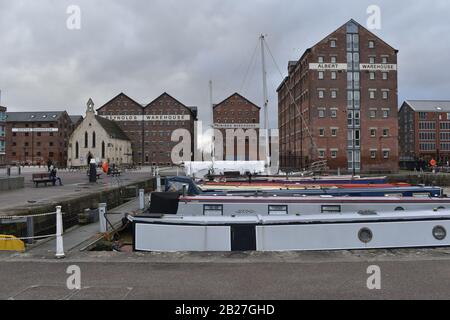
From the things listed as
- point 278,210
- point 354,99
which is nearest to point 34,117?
point 354,99

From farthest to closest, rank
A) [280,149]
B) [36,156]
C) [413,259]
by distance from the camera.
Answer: [36,156]
[280,149]
[413,259]

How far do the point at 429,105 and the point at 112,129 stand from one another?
86.4 metres

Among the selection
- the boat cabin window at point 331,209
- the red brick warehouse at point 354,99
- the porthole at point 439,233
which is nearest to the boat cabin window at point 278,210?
the boat cabin window at point 331,209

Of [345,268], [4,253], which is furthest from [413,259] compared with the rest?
[4,253]

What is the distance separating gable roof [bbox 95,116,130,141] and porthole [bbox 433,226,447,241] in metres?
86.7

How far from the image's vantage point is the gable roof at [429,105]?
4237 inches

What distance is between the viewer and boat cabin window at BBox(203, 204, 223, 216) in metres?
13.8

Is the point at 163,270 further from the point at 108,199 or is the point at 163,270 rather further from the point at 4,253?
the point at 108,199

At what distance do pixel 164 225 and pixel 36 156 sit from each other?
118100 millimetres

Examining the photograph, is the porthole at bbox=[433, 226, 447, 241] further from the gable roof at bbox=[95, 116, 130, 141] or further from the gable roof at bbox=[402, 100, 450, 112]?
the gable roof at bbox=[402, 100, 450, 112]

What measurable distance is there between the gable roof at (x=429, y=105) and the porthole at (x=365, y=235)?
357 feet

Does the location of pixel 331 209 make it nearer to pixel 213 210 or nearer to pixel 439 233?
pixel 439 233
